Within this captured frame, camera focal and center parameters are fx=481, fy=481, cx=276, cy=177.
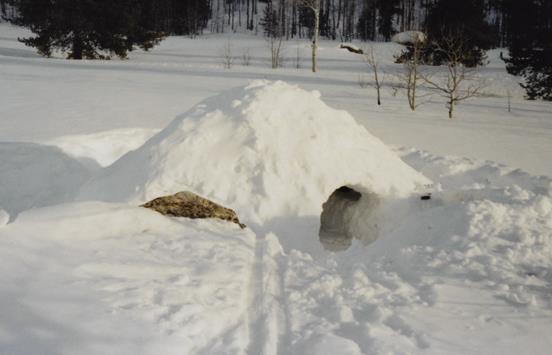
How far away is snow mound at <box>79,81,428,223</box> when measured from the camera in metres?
6.18

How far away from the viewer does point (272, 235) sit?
5379 millimetres

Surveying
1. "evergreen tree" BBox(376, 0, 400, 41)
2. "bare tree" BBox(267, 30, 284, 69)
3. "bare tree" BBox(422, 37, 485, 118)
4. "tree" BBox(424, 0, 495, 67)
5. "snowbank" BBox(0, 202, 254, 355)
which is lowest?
"snowbank" BBox(0, 202, 254, 355)

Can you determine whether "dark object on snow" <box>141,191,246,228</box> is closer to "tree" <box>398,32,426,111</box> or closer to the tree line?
"tree" <box>398,32,426,111</box>

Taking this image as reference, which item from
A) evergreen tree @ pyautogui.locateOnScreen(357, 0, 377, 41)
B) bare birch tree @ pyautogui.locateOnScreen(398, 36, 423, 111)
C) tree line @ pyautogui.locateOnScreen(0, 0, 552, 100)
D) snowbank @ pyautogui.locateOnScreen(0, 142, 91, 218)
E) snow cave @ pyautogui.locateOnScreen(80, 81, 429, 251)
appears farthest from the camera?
evergreen tree @ pyautogui.locateOnScreen(357, 0, 377, 41)

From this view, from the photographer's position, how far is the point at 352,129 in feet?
24.3

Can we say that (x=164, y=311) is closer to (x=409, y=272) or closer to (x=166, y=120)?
(x=409, y=272)

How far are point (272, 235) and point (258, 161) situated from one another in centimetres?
135

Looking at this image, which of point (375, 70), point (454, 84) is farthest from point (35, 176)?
point (454, 84)

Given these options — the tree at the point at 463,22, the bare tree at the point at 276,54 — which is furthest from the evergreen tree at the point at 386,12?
→ the tree at the point at 463,22

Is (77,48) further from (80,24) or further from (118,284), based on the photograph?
(118,284)

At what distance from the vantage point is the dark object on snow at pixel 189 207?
5602mm

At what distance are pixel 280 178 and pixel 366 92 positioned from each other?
37.4 feet

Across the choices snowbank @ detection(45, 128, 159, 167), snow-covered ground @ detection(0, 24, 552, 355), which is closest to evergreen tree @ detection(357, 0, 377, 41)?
snow-covered ground @ detection(0, 24, 552, 355)

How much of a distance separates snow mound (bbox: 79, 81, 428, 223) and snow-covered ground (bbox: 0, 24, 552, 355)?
0.02 m
